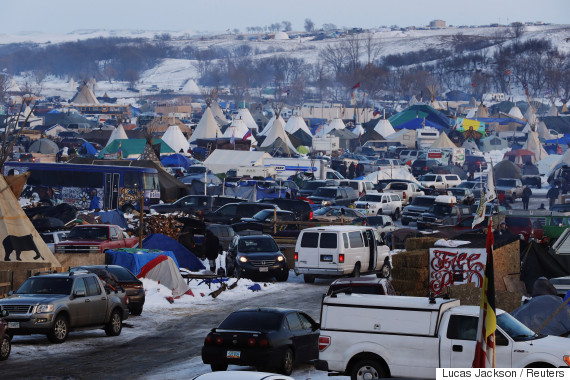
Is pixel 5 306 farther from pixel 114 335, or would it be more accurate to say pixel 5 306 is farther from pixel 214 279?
pixel 214 279

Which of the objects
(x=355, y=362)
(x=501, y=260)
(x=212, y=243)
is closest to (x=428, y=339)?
(x=355, y=362)

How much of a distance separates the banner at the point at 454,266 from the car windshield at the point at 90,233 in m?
10.4

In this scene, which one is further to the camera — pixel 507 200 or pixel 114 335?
pixel 507 200

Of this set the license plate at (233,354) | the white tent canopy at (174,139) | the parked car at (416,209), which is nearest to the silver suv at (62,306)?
the license plate at (233,354)

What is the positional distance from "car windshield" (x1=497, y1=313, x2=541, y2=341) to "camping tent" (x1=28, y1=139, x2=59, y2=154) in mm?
75389

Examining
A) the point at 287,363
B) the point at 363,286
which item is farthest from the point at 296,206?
the point at 287,363

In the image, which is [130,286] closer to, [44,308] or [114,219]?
[44,308]

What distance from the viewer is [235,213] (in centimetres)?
4612

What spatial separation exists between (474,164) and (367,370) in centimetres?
7400

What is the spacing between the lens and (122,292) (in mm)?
23922

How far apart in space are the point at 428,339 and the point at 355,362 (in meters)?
1.16

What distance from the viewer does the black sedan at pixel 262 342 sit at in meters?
17.9

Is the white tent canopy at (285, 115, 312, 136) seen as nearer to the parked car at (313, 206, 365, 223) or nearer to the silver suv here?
the parked car at (313, 206, 365, 223)

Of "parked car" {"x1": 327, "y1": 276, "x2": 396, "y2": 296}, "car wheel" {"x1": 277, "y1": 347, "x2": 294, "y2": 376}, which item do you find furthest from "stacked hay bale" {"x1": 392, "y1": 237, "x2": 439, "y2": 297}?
"car wheel" {"x1": 277, "y1": 347, "x2": 294, "y2": 376}
